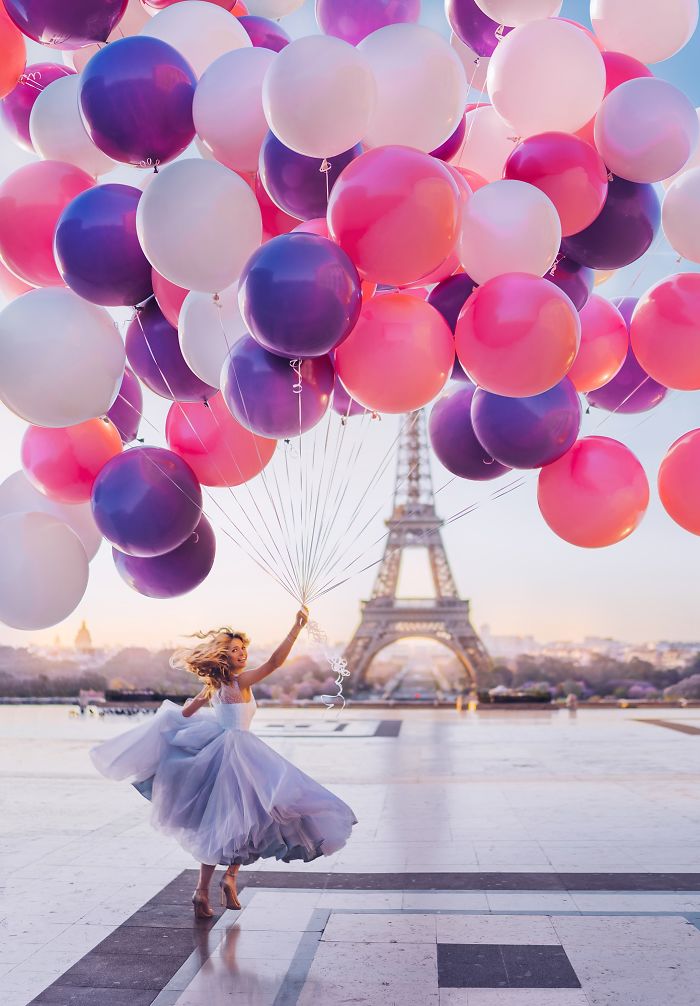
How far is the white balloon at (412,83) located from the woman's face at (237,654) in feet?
8.57

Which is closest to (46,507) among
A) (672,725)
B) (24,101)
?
(24,101)

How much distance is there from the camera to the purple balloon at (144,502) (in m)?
4.25

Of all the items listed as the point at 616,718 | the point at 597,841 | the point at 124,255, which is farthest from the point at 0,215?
the point at 616,718

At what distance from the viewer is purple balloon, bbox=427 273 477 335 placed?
162 inches

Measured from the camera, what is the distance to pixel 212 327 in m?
4.04

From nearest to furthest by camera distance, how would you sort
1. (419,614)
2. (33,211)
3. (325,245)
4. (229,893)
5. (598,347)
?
(325,245) → (33,211) → (598,347) → (229,893) → (419,614)

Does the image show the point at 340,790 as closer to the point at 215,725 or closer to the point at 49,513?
the point at 215,725

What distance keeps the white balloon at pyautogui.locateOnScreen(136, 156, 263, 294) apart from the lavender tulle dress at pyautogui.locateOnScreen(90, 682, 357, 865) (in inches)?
86.9

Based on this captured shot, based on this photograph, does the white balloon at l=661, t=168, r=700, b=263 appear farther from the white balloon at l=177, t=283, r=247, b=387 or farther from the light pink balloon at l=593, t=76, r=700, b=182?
the white balloon at l=177, t=283, r=247, b=387

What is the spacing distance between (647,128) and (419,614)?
27839 millimetres

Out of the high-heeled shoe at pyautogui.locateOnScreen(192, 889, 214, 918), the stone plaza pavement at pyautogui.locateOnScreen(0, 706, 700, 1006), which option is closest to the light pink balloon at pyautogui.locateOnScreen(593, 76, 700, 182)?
the stone plaza pavement at pyautogui.locateOnScreen(0, 706, 700, 1006)

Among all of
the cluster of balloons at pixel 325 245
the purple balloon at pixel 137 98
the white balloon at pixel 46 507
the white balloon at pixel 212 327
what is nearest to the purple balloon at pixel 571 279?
the cluster of balloons at pixel 325 245

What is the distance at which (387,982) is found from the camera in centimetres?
378

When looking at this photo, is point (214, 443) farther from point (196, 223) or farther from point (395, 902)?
point (395, 902)
